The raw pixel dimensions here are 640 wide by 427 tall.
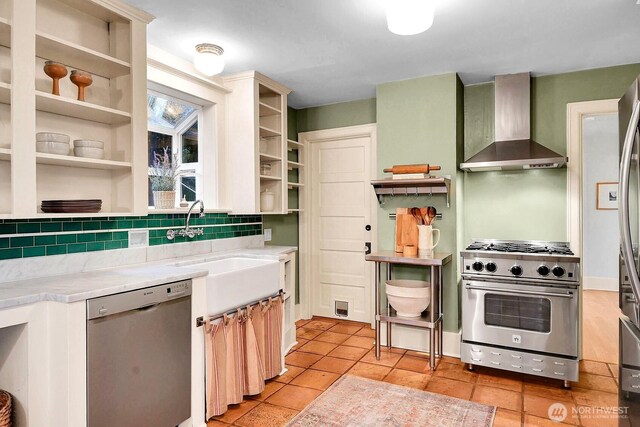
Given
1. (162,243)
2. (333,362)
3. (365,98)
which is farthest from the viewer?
(365,98)

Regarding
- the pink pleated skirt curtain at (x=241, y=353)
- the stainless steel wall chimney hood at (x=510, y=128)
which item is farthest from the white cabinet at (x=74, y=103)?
the stainless steel wall chimney hood at (x=510, y=128)

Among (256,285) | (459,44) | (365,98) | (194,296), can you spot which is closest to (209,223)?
(256,285)

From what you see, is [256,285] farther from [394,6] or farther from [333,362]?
[394,6]

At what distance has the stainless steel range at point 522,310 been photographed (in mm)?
2910

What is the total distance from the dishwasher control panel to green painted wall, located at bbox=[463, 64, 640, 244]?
A: 2.71m

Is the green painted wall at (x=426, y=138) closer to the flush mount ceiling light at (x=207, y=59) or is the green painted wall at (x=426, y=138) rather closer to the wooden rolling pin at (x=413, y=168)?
the wooden rolling pin at (x=413, y=168)

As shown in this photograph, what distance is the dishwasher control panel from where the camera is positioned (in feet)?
5.94

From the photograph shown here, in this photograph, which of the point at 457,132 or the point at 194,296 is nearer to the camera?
the point at 194,296

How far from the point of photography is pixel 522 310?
10.0ft

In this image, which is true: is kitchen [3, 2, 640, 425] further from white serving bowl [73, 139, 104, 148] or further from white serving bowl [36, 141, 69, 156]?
white serving bowl [36, 141, 69, 156]

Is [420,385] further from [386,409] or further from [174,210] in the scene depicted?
[174,210]

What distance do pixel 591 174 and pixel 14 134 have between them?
7115mm

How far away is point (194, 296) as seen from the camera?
2312 mm

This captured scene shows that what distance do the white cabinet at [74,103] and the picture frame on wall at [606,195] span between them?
6497mm
